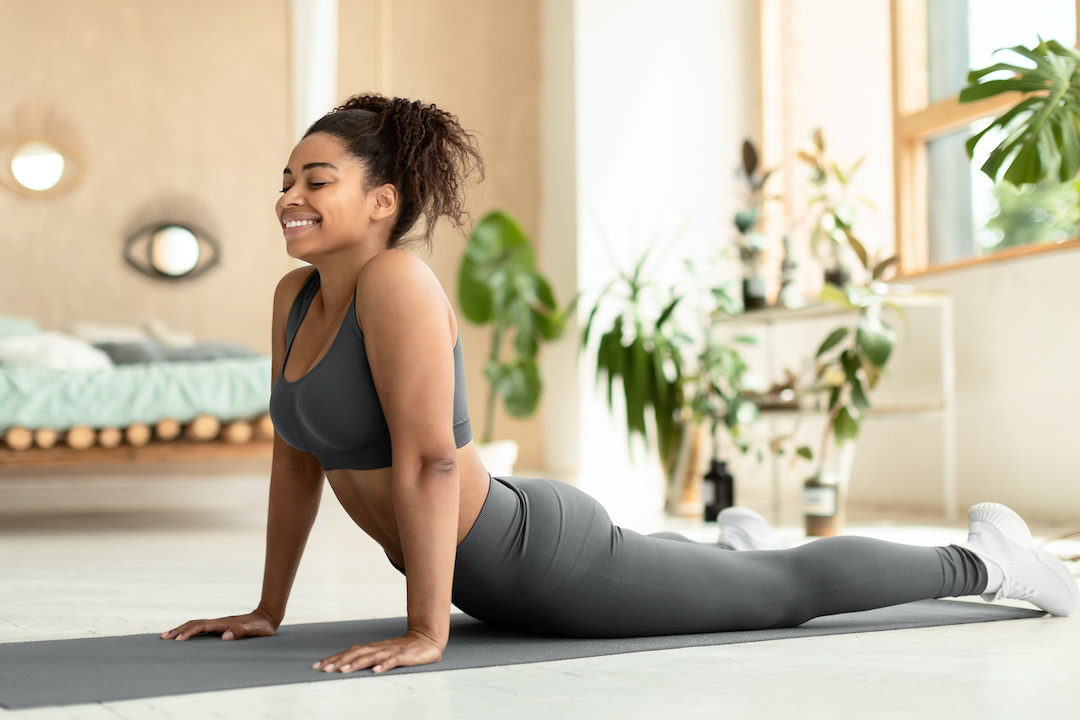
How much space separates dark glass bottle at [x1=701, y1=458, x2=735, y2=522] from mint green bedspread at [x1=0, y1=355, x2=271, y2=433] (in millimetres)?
1596

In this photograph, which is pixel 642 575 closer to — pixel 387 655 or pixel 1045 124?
pixel 387 655

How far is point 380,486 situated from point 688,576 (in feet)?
1.47

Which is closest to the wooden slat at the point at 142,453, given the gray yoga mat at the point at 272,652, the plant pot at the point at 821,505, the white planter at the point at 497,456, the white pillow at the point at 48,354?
the white pillow at the point at 48,354

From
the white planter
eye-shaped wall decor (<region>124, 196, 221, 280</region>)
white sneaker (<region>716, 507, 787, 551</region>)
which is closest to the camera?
white sneaker (<region>716, 507, 787, 551</region>)

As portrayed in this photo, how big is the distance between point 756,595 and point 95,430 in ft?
9.68

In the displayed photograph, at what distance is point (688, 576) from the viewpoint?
64.6 inches

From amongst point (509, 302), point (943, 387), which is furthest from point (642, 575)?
point (509, 302)

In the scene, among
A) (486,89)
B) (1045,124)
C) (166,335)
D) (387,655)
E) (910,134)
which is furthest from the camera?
(486,89)

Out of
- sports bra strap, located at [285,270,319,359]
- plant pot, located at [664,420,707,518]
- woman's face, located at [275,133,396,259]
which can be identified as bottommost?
plant pot, located at [664,420,707,518]

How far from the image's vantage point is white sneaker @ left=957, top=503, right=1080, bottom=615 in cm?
186

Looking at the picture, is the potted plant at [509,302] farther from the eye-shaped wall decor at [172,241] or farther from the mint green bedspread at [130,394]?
the mint green bedspread at [130,394]

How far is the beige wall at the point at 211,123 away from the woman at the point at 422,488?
15.7 feet

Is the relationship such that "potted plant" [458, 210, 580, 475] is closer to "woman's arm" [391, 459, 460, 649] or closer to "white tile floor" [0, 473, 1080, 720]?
"white tile floor" [0, 473, 1080, 720]

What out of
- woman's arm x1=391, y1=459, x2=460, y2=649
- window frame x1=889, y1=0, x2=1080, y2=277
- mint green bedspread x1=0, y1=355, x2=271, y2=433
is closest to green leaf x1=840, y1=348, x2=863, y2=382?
window frame x1=889, y1=0, x2=1080, y2=277
